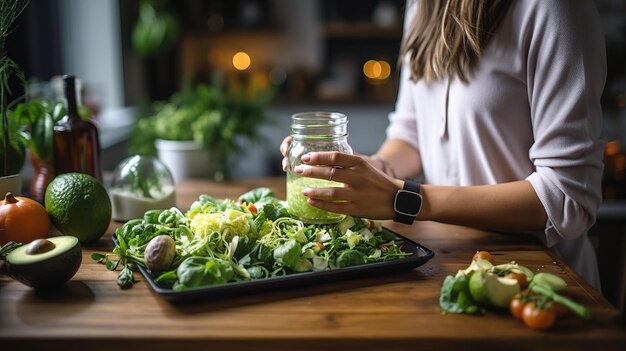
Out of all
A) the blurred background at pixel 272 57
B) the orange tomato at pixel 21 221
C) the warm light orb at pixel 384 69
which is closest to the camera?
the orange tomato at pixel 21 221

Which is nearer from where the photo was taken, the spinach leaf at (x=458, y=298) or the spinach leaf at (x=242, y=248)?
the spinach leaf at (x=458, y=298)

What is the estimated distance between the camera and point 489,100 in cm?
134

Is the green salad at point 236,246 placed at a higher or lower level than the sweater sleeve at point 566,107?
lower

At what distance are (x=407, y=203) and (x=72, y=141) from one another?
79cm

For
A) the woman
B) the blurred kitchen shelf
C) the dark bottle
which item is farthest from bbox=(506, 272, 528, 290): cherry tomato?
the blurred kitchen shelf

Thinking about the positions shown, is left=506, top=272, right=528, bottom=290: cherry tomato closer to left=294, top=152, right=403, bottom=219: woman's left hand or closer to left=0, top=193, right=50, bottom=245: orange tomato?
left=294, top=152, right=403, bottom=219: woman's left hand

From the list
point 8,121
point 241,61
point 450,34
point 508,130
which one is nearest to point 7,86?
point 8,121

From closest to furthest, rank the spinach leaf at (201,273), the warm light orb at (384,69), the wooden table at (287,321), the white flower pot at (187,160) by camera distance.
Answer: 1. the wooden table at (287,321)
2. the spinach leaf at (201,273)
3. the white flower pot at (187,160)
4. the warm light orb at (384,69)

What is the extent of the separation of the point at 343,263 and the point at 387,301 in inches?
4.6

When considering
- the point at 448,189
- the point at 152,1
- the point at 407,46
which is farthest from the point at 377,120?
the point at 448,189

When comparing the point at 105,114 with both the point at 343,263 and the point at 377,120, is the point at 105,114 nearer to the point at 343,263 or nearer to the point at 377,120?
the point at 377,120

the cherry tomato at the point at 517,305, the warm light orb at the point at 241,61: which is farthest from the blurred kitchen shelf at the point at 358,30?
the cherry tomato at the point at 517,305

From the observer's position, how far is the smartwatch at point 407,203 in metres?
1.20

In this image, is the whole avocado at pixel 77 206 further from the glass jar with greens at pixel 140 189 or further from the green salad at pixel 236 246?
the glass jar with greens at pixel 140 189
